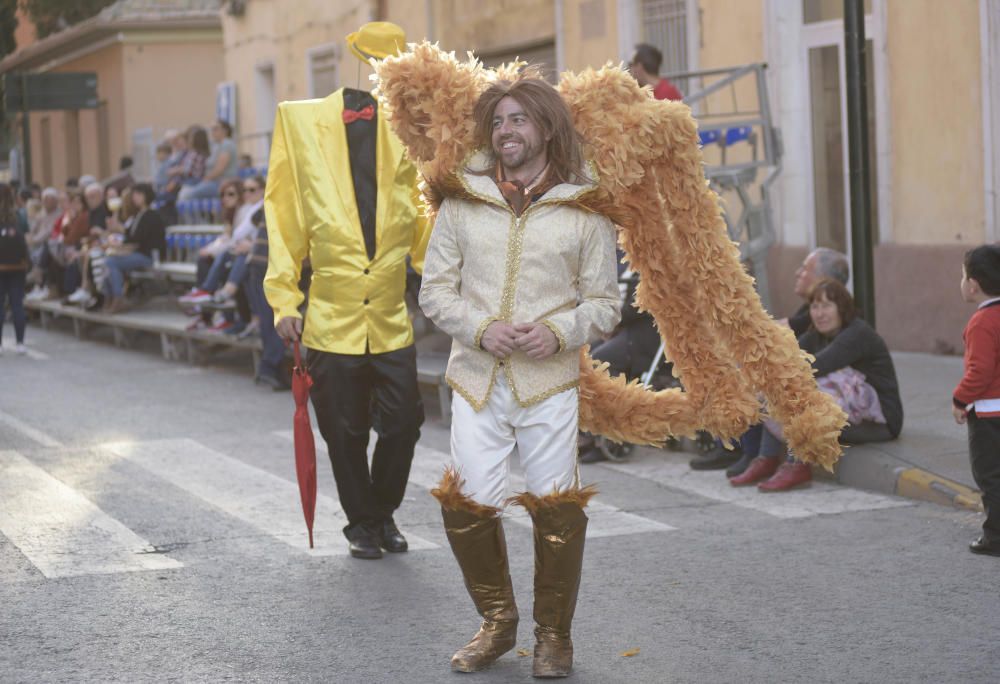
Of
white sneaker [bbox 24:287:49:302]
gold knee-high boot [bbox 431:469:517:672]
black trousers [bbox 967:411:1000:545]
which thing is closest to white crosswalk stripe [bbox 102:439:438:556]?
gold knee-high boot [bbox 431:469:517:672]

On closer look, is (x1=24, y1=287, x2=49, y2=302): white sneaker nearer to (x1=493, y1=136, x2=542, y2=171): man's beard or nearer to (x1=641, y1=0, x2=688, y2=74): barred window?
(x1=641, y1=0, x2=688, y2=74): barred window

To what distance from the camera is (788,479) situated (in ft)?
28.3

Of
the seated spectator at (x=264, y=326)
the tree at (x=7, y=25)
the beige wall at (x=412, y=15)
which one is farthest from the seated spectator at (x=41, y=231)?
the seated spectator at (x=264, y=326)

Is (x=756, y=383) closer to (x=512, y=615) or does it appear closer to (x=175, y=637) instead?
(x=512, y=615)

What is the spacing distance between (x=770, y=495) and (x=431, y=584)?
2619 mm

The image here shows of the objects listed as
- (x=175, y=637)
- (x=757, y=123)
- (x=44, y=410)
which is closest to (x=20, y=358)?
(x=44, y=410)

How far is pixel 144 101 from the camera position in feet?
117

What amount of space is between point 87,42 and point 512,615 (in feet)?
111

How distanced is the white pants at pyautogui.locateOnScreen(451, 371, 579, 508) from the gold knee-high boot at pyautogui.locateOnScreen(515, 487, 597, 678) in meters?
0.05

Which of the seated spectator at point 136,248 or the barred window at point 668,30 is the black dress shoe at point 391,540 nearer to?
the barred window at point 668,30

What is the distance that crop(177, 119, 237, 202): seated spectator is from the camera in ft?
69.2

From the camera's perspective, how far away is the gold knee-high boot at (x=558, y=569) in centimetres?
521

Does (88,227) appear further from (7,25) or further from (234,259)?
(7,25)

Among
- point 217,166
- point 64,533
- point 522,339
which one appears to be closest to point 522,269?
point 522,339
